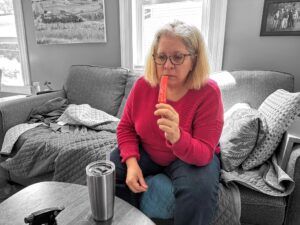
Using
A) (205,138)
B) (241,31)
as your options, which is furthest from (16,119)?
(241,31)

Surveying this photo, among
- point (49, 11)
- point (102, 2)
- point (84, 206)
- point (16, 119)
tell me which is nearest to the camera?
point (84, 206)

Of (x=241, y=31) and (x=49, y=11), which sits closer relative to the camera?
(x=241, y=31)

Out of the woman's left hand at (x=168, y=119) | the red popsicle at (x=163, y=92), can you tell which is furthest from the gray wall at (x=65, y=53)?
the woman's left hand at (x=168, y=119)

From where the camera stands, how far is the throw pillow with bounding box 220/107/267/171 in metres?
1.09

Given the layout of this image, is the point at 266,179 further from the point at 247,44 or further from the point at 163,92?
the point at 247,44

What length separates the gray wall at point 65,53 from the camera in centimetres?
222

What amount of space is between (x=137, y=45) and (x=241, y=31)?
0.96 meters

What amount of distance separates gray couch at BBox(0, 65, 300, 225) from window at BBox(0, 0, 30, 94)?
40.6 inches

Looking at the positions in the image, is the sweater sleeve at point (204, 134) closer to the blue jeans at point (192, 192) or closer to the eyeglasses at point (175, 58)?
the blue jeans at point (192, 192)

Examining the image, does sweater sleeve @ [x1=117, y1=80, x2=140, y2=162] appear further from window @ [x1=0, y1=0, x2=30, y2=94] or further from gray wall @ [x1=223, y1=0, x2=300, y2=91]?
window @ [x1=0, y1=0, x2=30, y2=94]

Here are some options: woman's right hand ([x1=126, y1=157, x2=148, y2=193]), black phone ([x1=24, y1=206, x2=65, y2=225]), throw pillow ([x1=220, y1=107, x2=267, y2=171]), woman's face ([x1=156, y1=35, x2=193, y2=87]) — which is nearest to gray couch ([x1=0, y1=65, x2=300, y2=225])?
throw pillow ([x1=220, y1=107, x2=267, y2=171])

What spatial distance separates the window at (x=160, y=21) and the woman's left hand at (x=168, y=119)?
121 cm

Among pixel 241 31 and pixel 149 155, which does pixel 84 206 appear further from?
pixel 241 31

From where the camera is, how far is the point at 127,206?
78 cm
